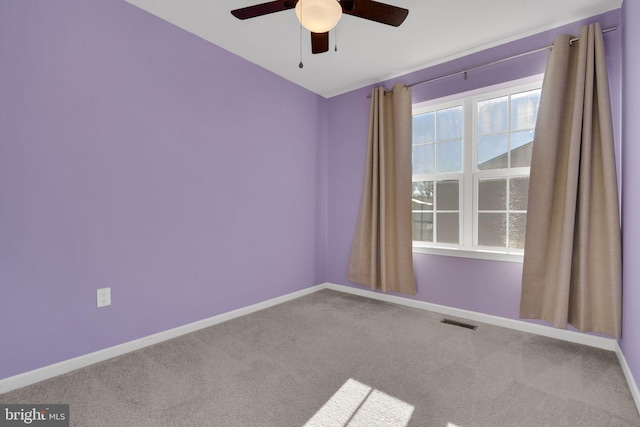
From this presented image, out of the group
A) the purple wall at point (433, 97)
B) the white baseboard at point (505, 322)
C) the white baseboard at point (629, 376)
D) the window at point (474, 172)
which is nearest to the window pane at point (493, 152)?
the window at point (474, 172)

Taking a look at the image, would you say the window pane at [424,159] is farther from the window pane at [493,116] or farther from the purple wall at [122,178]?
the purple wall at [122,178]

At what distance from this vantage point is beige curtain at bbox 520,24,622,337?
2.08 meters

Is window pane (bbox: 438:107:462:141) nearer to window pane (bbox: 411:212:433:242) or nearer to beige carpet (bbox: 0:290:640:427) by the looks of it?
window pane (bbox: 411:212:433:242)

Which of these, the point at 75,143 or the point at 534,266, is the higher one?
the point at 75,143

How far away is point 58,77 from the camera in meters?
1.87

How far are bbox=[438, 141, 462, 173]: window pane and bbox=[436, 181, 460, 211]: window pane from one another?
0.45 ft

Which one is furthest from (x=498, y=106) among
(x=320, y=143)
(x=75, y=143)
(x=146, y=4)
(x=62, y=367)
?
(x=62, y=367)

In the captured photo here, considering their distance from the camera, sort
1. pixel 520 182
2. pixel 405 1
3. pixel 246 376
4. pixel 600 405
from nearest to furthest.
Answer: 1. pixel 600 405
2. pixel 246 376
3. pixel 405 1
4. pixel 520 182

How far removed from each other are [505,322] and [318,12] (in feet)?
9.01

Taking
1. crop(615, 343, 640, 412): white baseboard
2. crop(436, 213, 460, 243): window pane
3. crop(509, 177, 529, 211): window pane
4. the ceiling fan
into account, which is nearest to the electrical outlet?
the ceiling fan

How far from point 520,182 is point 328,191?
2.07 m

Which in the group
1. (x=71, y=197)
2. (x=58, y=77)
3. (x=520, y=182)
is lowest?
(x=71, y=197)

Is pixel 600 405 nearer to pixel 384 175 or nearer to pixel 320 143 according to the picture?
pixel 384 175

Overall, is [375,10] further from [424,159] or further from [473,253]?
[473,253]
